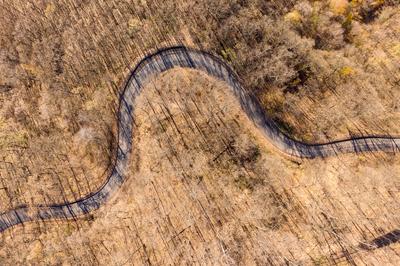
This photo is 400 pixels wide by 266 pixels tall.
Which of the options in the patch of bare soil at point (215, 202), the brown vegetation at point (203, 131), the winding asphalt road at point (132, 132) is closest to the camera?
the patch of bare soil at point (215, 202)

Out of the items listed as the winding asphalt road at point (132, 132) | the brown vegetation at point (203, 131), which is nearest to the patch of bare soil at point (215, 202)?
the brown vegetation at point (203, 131)

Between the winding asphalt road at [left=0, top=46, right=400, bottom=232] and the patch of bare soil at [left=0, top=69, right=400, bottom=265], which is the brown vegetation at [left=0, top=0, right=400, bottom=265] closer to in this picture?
the patch of bare soil at [left=0, top=69, right=400, bottom=265]

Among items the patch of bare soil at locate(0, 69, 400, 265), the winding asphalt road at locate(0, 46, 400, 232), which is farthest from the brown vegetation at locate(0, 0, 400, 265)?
the winding asphalt road at locate(0, 46, 400, 232)

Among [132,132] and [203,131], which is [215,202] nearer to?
[203,131]

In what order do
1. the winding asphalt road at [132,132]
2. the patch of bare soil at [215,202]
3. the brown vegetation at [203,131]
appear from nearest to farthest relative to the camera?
the patch of bare soil at [215,202]
the brown vegetation at [203,131]
the winding asphalt road at [132,132]

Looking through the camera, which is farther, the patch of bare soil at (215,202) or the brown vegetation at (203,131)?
the brown vegetation at (203,131)

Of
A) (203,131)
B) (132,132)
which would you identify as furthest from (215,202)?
(132,132)

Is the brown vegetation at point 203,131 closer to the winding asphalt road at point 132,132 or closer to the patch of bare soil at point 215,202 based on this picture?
the patch of bare soil at point 215,202

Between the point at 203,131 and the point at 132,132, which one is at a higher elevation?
the point at 132,132

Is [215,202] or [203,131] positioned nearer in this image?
[215,202]

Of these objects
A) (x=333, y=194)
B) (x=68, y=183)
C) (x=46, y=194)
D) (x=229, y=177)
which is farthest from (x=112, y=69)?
(x=333, y=194)
